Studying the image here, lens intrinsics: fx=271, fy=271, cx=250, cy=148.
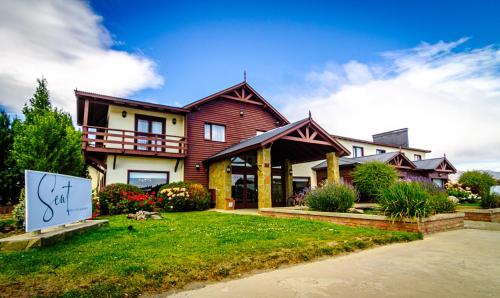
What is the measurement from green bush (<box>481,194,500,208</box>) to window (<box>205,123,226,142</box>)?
14199 millimetres

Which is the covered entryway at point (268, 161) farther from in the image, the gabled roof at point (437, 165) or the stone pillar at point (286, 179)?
the gabled roof at point (437, 165)

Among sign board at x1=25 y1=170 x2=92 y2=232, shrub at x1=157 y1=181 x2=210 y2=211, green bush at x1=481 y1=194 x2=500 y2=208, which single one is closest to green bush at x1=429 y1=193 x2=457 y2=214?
green bush at x1=481 y1=194 x2=500 y2=208

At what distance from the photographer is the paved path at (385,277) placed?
3.13 m

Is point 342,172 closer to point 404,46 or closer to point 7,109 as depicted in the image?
point 404,46

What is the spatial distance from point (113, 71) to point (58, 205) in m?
11.2

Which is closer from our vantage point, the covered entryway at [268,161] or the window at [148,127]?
the covered entryway at [268,161]

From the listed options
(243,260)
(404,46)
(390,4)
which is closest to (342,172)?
(404,46)

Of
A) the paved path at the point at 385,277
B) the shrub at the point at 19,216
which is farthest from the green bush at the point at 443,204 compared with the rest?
the shrub at the point at 19,216

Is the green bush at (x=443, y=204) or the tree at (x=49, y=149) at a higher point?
the tree at (x=49, y=149)

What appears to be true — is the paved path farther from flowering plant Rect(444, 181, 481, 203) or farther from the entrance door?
flowering plant Rect(444, 181, 481, 203)

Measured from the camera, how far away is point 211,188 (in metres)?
16.9

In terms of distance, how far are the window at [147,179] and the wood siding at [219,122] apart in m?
1.36

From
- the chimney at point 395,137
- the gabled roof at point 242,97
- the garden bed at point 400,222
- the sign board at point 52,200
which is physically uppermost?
the gabled roof at point 242,97

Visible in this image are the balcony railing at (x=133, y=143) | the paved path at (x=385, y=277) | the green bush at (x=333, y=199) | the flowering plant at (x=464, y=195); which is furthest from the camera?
the flowering plant at (x=464, y=195)
